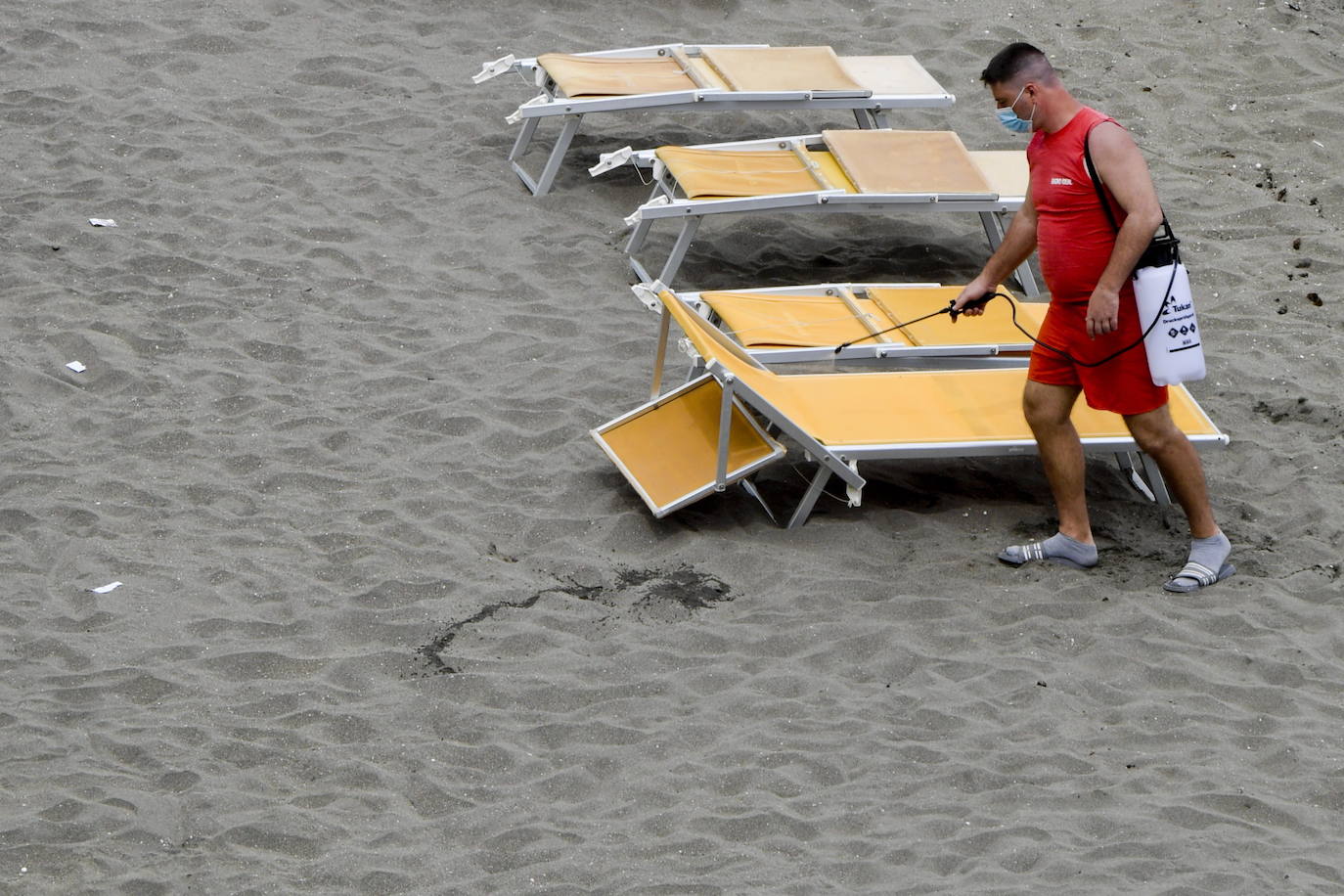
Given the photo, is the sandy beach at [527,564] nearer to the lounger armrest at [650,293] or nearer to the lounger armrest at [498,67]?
the lounger armrest at [498,67]

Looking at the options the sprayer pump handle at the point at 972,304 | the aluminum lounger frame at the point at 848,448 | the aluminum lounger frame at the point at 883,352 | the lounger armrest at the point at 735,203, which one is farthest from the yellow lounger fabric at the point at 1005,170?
the aluminum lounger frame at the point at 848,448

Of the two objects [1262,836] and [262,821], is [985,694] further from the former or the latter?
[262,821]

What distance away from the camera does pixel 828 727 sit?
482 centimetres

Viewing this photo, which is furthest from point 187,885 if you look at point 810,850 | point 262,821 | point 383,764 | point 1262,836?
point 1262,836

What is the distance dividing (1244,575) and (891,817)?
79.0 inches

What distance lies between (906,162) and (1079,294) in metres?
2.71

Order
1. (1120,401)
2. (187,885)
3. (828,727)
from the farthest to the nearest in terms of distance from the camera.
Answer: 1. (1120,401)
2. (828,727)
3. (187,885)

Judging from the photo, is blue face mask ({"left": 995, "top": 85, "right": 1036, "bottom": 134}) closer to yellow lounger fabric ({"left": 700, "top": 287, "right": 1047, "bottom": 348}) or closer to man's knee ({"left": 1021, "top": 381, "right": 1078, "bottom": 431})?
man's knee ({"left": 1021, "top": 381, "right": 1078, "bottom": 431})

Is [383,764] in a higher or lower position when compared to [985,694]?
lower

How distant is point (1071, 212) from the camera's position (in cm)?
521

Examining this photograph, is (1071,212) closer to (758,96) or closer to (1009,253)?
(1009,253)

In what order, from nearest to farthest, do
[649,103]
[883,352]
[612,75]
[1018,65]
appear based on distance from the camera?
[1018,65], [883,352], [649,103], [612,75]

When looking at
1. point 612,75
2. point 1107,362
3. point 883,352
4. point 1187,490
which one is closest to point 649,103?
point 612,75

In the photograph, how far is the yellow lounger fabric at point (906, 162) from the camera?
25.0 feet
